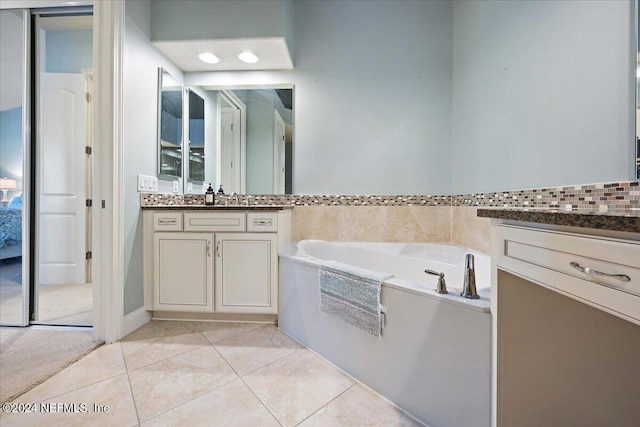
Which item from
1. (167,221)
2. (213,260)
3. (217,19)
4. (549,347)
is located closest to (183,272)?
(213,260)

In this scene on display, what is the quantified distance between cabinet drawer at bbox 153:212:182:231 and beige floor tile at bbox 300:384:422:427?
1564mm

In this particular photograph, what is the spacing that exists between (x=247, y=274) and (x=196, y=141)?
1.47m

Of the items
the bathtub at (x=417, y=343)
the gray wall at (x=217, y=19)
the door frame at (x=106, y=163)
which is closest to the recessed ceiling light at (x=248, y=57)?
the gray wall at (x=217, y=19)

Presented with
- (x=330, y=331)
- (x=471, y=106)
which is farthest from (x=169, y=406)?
(x=471, y=106)

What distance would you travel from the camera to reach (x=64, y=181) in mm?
2939

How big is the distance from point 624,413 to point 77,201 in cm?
412

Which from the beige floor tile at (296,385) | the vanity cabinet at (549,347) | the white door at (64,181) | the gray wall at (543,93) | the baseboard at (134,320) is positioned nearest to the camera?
the vanity cabinet at (549,347)

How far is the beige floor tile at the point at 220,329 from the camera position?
1.89 m

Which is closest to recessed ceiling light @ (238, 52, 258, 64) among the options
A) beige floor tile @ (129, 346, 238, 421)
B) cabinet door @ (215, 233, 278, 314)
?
cabinet door @ (215, 233, 278, 314)

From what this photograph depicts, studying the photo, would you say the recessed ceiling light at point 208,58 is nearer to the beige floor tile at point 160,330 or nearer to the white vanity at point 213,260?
the white vanity at point 213,260

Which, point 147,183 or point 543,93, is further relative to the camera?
point 147,183

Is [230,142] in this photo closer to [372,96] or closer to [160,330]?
[372,96]

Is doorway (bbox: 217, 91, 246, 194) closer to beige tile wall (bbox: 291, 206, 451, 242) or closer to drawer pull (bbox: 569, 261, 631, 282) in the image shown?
beige tile wall (bbox: 291, 206, 451, 242)

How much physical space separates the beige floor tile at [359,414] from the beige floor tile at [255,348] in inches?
19.2
